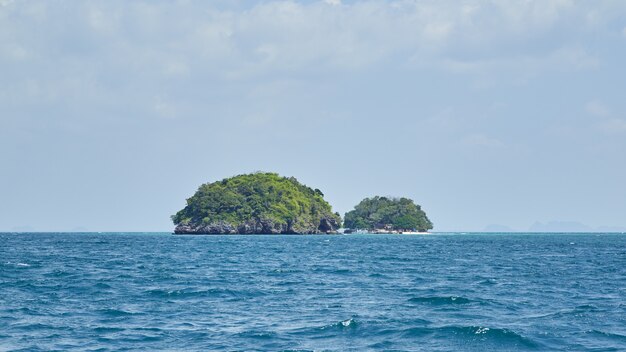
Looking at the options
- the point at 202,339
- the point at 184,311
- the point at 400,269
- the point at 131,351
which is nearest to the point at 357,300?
the point at 184,311

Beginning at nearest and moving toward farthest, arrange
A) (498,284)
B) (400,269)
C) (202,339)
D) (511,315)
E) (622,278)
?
(202,339)
(511,315)
(498,284)
(622,278)
(400,269)

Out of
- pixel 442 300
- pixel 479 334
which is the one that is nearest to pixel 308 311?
pixel 442 300

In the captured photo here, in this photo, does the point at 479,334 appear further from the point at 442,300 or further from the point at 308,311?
the point at 442,300

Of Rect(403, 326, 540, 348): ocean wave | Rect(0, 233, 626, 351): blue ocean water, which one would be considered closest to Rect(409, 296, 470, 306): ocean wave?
Rect(0, 233, 626, 351): blue ocean water

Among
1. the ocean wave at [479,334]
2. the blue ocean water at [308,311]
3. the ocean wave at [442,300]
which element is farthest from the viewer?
the ocean wave at [442,300]

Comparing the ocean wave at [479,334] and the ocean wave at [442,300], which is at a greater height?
the ocean wave at [442,300]

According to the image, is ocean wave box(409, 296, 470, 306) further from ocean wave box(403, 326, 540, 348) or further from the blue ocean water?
ocean wave box(403, 326, 540, 348)

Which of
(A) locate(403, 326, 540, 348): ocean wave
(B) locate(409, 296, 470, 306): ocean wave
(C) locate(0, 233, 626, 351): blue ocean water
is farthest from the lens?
(B) locate(409, 296, 470, 306): ocean wave

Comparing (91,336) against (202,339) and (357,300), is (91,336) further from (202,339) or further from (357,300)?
(357,300)

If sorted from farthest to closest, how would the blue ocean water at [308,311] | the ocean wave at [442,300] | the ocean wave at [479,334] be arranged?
1. the ocean wave at [442,300]
2. the ocean wave at [479,334]
3. the blue ocean water at [308,311]

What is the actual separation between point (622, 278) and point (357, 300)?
2865 centimetres

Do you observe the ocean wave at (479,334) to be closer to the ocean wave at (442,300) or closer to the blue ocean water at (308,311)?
the blue ocean water at (308,311)

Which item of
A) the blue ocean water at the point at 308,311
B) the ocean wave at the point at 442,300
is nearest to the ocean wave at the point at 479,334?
the blue ocean water at the point at 308,311

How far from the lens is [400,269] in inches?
2758
